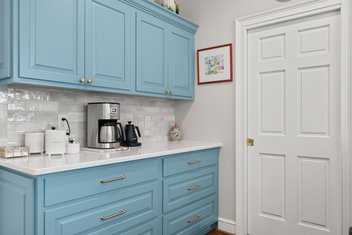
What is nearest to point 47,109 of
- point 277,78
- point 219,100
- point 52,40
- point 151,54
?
point 52,40

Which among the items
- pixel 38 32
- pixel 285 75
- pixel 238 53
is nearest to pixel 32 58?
pixel 38 32

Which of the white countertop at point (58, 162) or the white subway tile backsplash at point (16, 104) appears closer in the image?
the white countertop at point (58, 162)

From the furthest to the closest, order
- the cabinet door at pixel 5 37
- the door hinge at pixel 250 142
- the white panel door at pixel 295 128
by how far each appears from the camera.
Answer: the door hinge at pixel 250 142 → the white panel door at pixel 295 128 → the cabinet door at pixel 5 37

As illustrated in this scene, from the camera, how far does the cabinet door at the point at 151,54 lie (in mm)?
2342

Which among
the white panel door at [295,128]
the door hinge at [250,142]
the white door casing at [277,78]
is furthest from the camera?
the door hinge at [250,142]

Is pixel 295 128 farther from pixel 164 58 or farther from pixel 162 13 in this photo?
pixel 162 13

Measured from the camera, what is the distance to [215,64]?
2.84 meters

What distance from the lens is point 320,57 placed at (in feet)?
7.34

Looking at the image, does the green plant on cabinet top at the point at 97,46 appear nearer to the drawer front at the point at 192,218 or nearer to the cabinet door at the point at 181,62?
the cabinet door at the point at 181,62

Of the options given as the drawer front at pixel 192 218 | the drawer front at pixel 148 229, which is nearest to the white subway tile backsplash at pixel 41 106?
the drawer front at pixel 148 229

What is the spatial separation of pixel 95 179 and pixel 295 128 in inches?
70.1

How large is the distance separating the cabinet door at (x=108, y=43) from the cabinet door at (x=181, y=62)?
592 millimetres

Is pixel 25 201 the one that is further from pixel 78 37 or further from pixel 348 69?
pixel 348 69

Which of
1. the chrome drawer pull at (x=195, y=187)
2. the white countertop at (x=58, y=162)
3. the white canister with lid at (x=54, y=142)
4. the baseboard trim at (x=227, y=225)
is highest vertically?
the white canister with lid at (x=54, y=142)
